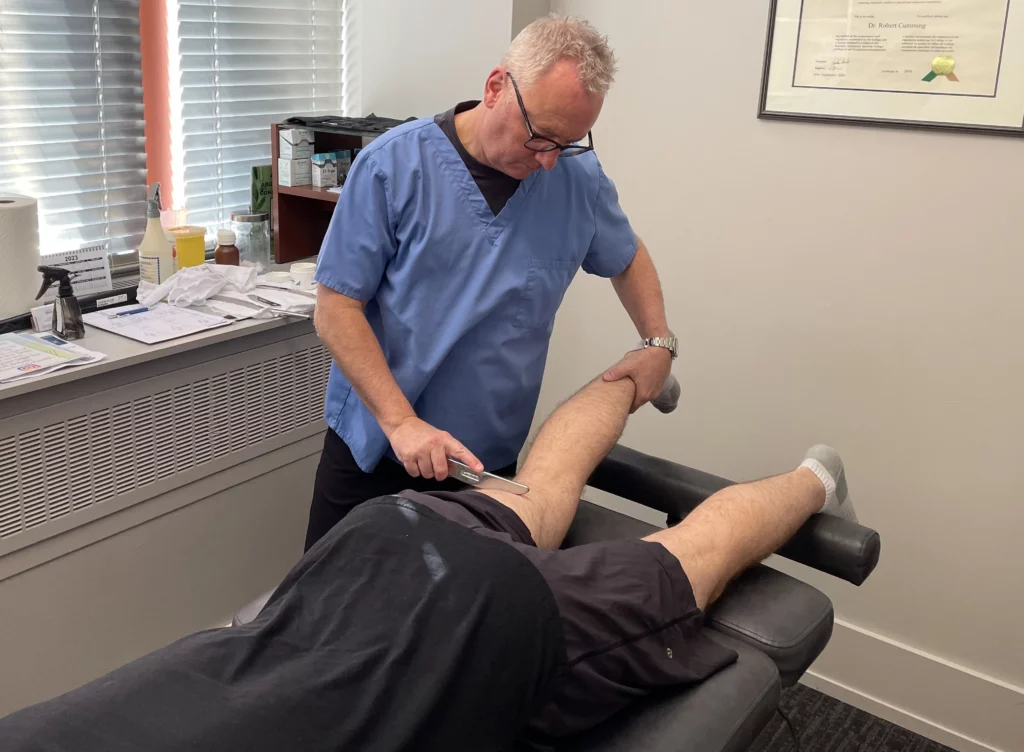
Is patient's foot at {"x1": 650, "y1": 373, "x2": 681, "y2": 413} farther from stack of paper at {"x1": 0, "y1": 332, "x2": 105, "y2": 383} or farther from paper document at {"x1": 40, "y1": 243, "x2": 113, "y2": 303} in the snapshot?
paper document at {"x1": 40, "y1": 243, "x2": 113, "y2": 303}

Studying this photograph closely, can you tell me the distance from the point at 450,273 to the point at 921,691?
1507 mm

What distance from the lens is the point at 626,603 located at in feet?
4.13

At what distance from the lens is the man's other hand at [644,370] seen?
1.72 metres

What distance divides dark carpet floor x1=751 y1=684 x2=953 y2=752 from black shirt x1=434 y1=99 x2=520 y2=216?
133 centimetres

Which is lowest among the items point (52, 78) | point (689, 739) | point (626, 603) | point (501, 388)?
point (689, 739)

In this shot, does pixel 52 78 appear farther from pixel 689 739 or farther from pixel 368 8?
pixel 689 739

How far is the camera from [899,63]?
1.86m

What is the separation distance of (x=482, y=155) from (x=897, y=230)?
98 cm

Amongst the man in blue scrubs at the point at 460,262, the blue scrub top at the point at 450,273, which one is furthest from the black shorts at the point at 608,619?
the blue scrub top at the point at 450,273

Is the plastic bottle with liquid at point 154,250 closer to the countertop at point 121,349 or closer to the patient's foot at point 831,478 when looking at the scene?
the countertop at point 121,349

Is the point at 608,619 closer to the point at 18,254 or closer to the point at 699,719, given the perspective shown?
the point at 699,719

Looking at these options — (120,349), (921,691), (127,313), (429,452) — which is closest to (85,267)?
(127,313)

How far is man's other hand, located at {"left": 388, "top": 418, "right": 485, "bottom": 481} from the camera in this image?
4.45 feet

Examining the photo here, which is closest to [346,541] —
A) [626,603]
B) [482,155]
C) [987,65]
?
[626,603]
